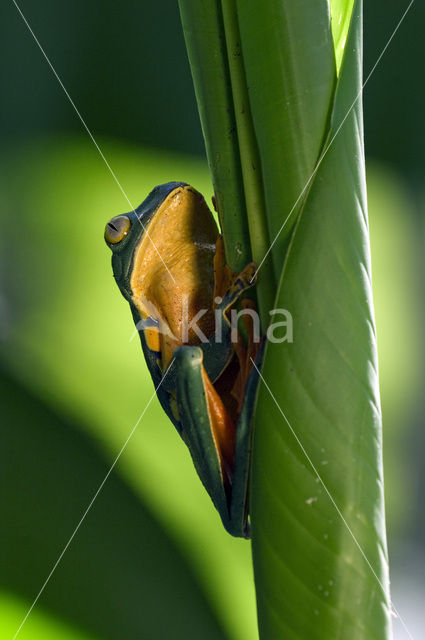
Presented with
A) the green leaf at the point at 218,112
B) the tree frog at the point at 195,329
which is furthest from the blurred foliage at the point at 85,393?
the green leaf at the point at 218,112

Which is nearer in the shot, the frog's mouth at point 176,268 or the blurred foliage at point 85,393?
the frog's mouth at point 176,268

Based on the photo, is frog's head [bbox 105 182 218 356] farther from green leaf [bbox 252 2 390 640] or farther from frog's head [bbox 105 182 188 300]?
A: green leaf [bbox 252 2 390 640]

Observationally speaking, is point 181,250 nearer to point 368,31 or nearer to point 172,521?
point 172,521

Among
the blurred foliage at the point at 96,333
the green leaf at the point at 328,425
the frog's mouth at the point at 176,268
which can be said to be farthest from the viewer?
the blurred foliage at the point at 96,333

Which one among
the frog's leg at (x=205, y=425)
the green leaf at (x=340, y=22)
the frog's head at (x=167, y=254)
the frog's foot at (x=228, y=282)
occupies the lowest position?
the frog's leg at (x=205, y=425)

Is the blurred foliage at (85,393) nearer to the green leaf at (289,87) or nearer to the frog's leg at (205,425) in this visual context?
the frog's leg at (205,425)

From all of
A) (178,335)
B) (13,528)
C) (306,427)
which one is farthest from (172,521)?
(306,427)

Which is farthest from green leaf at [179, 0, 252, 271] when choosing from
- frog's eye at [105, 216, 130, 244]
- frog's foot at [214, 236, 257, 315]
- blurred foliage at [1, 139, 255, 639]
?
blurred foliage at [1, 139, 255, 639]
